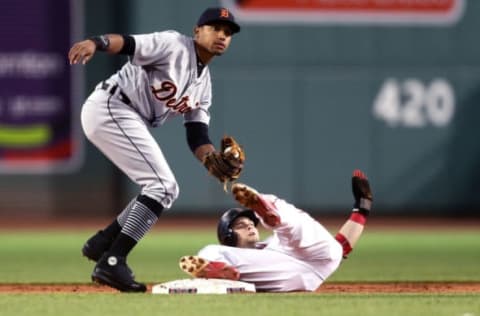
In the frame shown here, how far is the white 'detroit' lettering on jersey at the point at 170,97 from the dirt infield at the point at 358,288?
1.11m

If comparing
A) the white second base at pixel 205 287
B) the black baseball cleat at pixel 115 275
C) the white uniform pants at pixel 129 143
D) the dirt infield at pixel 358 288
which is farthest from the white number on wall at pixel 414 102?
the black baseball cleat at pixel 115 275

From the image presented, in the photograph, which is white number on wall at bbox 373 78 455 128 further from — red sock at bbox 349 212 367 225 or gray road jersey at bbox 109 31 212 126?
gray road jersey at bbox 109 31 212 126

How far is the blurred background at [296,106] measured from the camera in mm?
13766

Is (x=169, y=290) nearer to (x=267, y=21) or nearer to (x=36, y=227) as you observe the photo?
(x=36, y=227)

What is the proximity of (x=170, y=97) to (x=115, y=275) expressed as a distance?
3.34 feet

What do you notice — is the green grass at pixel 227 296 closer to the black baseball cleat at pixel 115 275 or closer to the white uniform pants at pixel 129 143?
the black baseball cleat at pixel 115 275

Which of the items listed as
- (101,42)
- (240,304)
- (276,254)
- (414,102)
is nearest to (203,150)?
(276,254)

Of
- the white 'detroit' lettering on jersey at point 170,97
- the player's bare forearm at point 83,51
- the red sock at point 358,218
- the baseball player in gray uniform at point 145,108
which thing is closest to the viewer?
the player's bare forearm at point 83,51

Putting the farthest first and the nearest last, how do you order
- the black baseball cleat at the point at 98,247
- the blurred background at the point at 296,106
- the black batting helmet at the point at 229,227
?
1. the blurred background at the point at 296,106
2. the black baseball cleat at the point at 98,247
3. the black batting helmet at the point at 229,227

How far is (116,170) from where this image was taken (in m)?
14.0

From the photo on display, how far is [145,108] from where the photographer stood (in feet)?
20.8

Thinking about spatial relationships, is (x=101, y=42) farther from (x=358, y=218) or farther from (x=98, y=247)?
(x=358, y=218)

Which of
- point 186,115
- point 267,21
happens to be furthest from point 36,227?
point 186,115

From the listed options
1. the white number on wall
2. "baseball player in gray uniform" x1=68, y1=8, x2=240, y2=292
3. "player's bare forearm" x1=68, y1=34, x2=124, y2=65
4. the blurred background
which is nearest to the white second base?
"baseball player in gray uniform" x1=68, y1=8, x2=240, y2=292
